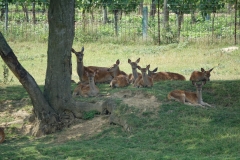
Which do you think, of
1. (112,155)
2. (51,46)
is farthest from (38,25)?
(112,155)

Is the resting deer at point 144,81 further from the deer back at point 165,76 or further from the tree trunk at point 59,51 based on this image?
the tree trunk at point 59,51

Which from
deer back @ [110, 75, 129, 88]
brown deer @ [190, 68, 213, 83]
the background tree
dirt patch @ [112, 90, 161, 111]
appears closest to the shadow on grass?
dirt patch @ [112, 90, 161, 111]

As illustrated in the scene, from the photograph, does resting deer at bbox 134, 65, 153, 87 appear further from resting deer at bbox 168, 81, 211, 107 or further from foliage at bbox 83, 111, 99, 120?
foliage at bbox 83, 111, 99, 120

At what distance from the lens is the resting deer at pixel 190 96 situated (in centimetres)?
1208

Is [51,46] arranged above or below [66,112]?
above

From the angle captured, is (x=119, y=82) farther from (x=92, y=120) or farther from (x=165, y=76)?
(x=92, y=120)

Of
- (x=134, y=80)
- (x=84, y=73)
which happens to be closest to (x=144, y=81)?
(x=134, y=80)

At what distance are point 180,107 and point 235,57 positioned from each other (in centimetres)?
829

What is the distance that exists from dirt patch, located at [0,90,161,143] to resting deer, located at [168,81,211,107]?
461mm

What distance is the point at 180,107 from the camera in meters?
11.5

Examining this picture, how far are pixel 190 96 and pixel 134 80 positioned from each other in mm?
2802

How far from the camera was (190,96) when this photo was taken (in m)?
12.4

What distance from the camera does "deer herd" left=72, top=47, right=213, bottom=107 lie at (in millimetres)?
12398

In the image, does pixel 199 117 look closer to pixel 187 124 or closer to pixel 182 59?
pixel 187 124
